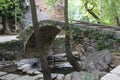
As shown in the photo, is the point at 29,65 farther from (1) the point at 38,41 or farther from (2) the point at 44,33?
(1) the point at 38,41

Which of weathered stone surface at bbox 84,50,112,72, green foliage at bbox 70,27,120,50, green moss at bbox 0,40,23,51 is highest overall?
green foliage at bbox 70,27,120,50

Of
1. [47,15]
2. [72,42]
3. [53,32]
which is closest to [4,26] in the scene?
[47,15]

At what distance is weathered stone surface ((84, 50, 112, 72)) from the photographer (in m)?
6.61

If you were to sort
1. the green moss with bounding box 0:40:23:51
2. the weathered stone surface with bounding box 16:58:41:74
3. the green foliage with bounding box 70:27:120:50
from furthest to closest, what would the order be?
the green moss with bounding box 0:40:23:51, the weathered stone surface with bounding box 16:58:41:74, the green foliage with bounding box 70:27:120:50

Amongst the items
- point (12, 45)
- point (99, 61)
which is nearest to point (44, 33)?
point (12, 45)

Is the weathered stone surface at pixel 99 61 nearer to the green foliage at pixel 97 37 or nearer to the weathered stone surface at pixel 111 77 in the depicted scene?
the green foliage at pixel 97 37

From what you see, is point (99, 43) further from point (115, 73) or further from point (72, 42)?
point (115, 73)

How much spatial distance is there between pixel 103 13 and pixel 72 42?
20.4 feet

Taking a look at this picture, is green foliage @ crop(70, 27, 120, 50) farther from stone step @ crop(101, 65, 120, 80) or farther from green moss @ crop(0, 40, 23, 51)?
green moss @ crop(0, 40, 23, 51)

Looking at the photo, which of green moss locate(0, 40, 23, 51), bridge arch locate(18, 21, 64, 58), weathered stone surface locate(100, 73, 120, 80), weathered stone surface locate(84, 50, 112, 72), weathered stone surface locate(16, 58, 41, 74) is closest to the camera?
weathered stone surface locate(100, 73, 120, 80)

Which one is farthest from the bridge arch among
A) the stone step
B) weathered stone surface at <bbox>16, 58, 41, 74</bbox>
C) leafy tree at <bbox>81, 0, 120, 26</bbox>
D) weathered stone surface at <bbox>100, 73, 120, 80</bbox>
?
weathered stone surface at <bbox>100, 73, 120, 80</bbox>

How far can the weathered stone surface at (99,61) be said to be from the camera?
661cm

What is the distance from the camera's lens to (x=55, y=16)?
18203mm

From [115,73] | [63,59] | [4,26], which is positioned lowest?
[63,59]
